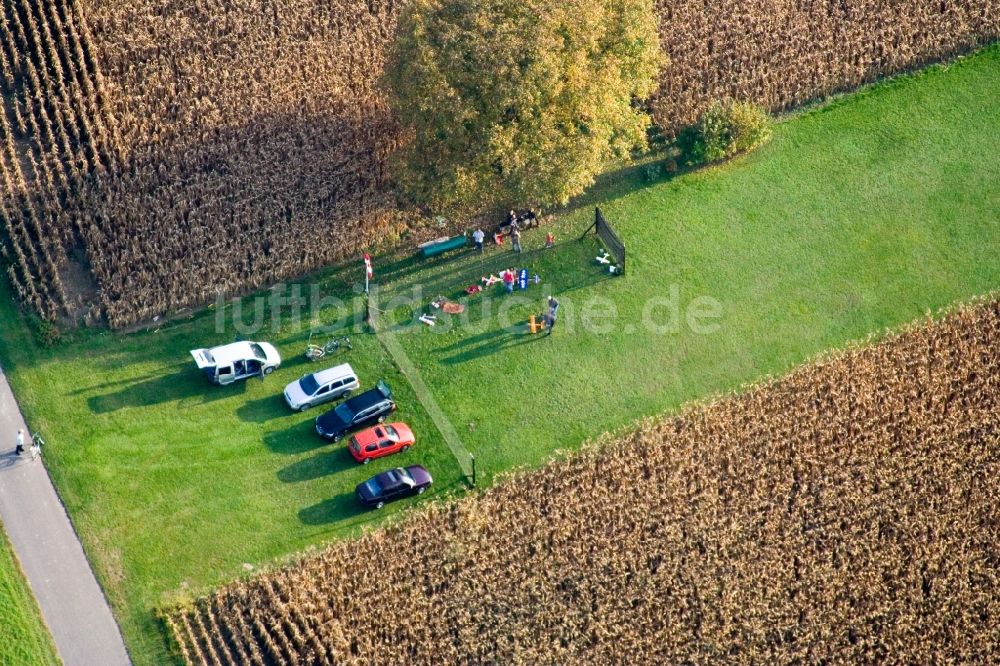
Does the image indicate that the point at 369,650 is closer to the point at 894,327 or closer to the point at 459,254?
the point at 459,254

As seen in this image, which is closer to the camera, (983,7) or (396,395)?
(396,395)

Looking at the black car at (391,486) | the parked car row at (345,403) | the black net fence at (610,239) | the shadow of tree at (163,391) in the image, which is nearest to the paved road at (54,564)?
the shadow of tree at (163,391)

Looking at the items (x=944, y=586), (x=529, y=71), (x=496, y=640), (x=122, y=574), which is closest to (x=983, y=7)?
(x=529, y=71)

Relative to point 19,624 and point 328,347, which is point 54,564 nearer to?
point 19,624

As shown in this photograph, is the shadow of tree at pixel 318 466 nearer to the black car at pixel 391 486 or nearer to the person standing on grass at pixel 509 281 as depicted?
the black car at pixel 391 486

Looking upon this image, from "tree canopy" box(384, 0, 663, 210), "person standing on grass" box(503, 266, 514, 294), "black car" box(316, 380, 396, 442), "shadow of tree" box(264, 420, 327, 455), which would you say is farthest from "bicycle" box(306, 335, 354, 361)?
"tree canopy" box(384, 0, 663, 210)

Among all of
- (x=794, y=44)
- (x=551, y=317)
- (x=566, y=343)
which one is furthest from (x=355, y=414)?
(x=794, y=44)
